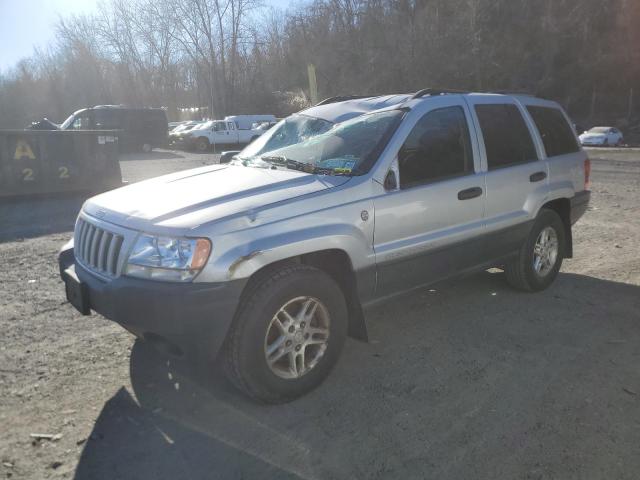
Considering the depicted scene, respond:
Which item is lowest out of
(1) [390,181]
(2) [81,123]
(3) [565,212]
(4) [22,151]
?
(3) [565,212]

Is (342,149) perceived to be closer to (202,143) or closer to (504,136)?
(504,136)

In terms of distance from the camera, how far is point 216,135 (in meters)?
29.9

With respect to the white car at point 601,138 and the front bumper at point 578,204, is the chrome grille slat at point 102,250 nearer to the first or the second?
the front bumper at point 578,204

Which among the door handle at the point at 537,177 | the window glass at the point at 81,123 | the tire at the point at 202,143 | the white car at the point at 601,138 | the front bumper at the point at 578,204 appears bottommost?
the white car at the point at 601,138

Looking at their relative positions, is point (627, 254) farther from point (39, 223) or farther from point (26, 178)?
point (26, 178)

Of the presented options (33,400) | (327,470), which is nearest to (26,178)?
(33,400)

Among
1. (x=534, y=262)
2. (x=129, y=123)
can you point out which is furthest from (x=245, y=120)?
(x=534, y=262)

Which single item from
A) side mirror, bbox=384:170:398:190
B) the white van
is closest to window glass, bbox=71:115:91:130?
the white van

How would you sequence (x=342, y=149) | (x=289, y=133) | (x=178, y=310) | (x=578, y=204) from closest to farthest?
(x=178, y=310) → (x=342, y=149) → (x=289, y=133) → (x=578, y=204)

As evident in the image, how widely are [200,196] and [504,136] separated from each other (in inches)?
108

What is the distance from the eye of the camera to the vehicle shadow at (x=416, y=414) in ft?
8.61

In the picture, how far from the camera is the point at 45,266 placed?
19.9 feet

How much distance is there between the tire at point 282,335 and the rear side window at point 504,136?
1.98 meters

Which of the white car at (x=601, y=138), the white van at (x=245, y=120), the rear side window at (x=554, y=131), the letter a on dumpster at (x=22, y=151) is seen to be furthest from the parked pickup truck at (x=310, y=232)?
the white car at (x=601, y=138)
